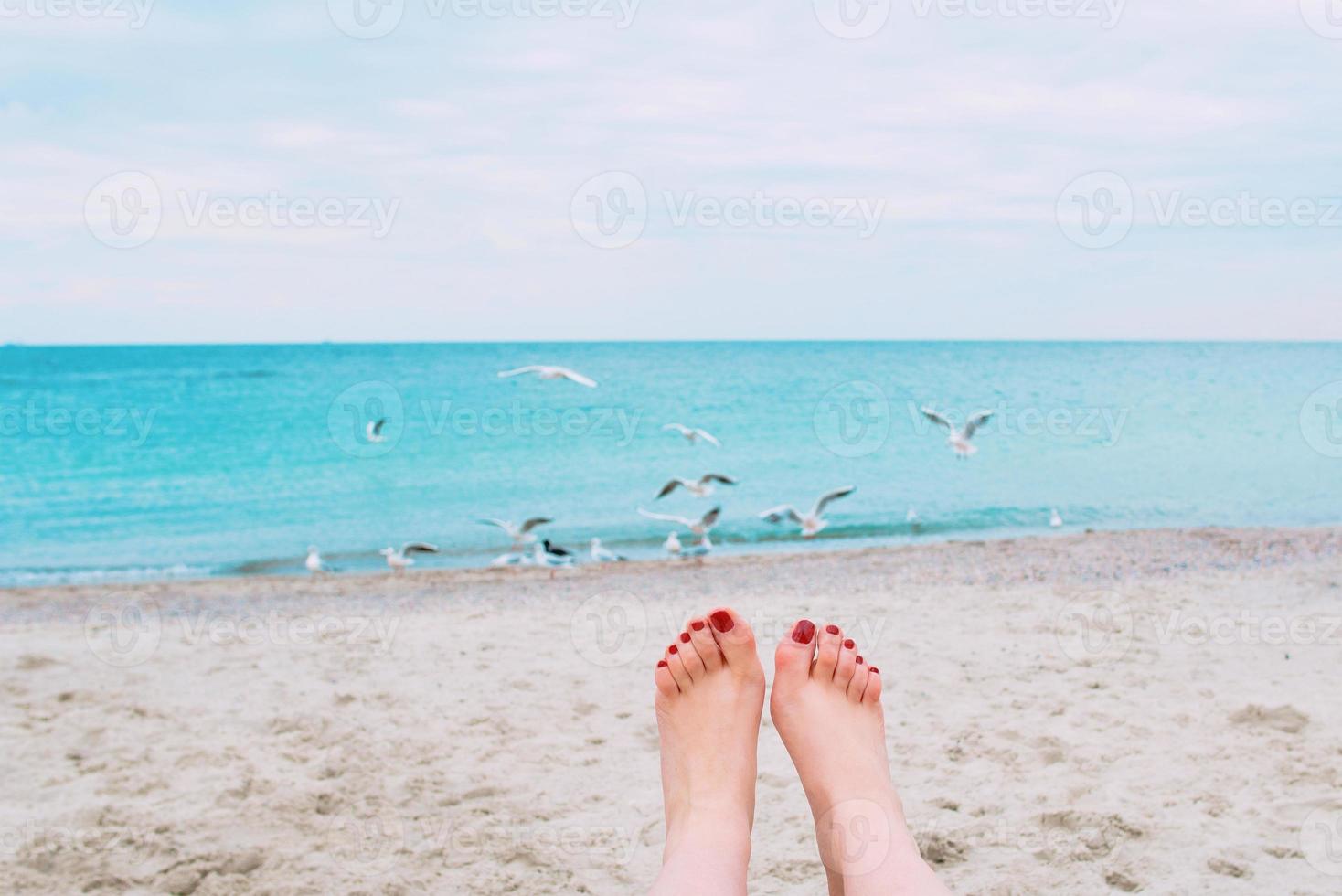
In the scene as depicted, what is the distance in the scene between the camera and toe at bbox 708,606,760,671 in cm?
248

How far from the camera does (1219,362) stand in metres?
58.3

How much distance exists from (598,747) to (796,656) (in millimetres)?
916

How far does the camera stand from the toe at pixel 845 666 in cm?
243

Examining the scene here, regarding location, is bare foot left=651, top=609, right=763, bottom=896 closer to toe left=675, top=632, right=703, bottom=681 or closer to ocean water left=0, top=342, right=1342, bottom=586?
toe left=675, top=632, right=703, bottom=681

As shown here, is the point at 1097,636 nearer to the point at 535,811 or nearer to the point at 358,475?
the point at 535,811

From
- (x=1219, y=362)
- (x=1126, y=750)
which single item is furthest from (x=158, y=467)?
(x=1219, y=362)

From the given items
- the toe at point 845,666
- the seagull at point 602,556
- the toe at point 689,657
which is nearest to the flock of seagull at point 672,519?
the seagull at point 602,556

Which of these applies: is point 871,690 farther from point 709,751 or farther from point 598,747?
point 598,747

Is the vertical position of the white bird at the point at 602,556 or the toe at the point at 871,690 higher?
the toe at the point at 871,690

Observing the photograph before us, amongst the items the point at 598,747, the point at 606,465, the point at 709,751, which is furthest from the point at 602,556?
the point at 606,465

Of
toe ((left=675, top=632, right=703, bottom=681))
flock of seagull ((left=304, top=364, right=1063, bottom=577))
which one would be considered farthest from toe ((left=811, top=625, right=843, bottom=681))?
flock of seagull ((left=304, top=364, right=1063, bottom=577))

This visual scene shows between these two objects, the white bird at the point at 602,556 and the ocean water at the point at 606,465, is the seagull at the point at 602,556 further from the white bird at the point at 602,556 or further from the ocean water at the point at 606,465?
the ocean water at the point at 606,465

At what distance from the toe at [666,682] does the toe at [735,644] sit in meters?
0.15

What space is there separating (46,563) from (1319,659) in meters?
10.4
